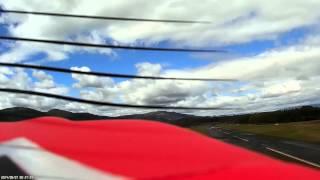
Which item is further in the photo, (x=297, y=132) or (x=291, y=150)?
(x=297, y=132)

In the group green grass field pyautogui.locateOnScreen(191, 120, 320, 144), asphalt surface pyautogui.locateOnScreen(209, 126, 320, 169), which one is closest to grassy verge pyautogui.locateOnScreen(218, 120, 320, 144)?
green grass field pyautogui.locateOnScreen(191, 120, 320, 144)

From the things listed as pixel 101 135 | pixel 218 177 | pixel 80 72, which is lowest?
pixel 218 177

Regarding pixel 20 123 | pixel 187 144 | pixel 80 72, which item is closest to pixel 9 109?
pixel 20 123

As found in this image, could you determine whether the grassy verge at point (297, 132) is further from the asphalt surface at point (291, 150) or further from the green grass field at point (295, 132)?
the asphalt surface at point (291, 150)

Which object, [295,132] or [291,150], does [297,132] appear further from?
[291,150]

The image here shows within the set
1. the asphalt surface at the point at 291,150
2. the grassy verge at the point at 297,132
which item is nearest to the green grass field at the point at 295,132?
the grassy verge at the point at 297,132

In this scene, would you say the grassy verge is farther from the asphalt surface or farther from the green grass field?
the asphalt surface

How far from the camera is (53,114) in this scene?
336cm

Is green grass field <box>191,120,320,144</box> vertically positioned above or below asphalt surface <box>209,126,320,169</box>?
above

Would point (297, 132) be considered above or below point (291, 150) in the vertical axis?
above

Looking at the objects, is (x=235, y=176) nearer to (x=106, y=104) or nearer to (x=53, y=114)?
(x=106, y=104)

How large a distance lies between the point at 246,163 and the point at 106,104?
0.65 meters

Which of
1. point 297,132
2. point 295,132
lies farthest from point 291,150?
point 295,132

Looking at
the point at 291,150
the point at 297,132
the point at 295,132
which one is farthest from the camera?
the point at 295,132
